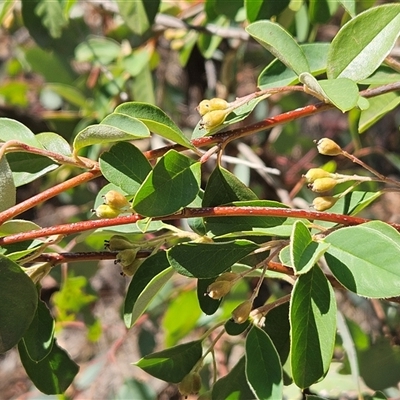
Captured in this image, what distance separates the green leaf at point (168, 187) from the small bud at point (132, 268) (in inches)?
4.3

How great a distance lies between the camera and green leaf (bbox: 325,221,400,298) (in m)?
0.55

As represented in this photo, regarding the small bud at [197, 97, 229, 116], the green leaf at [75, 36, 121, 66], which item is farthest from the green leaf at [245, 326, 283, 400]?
the green leaf at [75, 36, 121, 66]

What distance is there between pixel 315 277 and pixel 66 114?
106 centimetres

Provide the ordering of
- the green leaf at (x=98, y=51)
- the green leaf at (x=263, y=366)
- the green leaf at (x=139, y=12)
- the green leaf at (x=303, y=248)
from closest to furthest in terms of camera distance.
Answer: the green leaf at (x=303, y=248) → the green leaf at (x=263, y=366) → the green leaf at (x=139, y=12) → the green leaf at (x=98, y=51)

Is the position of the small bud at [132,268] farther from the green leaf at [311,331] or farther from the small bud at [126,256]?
the green leaf at [311,331]

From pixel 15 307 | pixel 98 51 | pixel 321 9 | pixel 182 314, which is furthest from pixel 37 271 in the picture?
pixel 98 51

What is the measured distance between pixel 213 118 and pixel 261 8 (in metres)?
0.33

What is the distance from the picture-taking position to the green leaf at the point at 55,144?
0.66 metres

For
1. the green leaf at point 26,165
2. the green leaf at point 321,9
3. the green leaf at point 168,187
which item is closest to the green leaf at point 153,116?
the green leaf at point 168,187

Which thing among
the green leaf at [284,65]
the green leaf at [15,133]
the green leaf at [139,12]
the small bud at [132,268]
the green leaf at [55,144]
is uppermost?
the green leaf at [15,133]

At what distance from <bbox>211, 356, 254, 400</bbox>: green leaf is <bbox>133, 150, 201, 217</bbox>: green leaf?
0.91 ft

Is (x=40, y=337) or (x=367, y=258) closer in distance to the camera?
(x=367, y=258)

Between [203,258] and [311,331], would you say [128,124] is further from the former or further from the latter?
[311,331]

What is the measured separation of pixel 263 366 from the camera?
656mm
